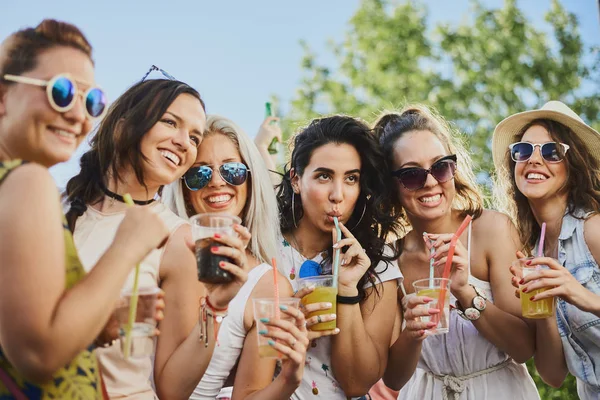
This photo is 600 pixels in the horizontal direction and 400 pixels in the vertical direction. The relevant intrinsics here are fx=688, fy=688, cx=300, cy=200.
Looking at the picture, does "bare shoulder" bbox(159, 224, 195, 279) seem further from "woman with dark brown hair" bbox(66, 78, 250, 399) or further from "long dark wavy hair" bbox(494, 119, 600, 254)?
"long dark wavy hair" bbox(494, 119, 600, 254)

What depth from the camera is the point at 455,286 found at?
4238 millimetres

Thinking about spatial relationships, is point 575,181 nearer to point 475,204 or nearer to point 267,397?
point 475,204

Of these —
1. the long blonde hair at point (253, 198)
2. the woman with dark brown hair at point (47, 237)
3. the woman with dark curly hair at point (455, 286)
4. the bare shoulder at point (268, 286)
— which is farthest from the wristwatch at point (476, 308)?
the woman with dark brown hair at point (47, 237)

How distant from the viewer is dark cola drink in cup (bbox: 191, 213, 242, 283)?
313 cm

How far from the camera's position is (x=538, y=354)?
4504 mm

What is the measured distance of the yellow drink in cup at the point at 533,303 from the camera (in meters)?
3.98

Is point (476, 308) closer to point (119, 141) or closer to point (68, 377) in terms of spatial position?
point (119, 141)

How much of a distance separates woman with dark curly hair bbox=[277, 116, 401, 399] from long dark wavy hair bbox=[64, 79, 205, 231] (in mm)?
1161

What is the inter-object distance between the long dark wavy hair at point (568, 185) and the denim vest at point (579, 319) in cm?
17

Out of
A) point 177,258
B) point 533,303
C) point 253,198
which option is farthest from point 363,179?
point 177,258

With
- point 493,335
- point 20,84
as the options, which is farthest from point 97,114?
point 493,335

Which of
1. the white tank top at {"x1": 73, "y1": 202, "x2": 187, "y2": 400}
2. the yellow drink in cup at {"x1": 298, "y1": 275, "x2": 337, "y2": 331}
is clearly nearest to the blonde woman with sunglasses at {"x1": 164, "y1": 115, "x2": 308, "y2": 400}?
the yellow drink in cup at {"x1": 298, "y1": 275, "x2": 337, "y2": 331}

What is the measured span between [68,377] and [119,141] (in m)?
1.67

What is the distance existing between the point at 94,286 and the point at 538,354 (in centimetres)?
329
